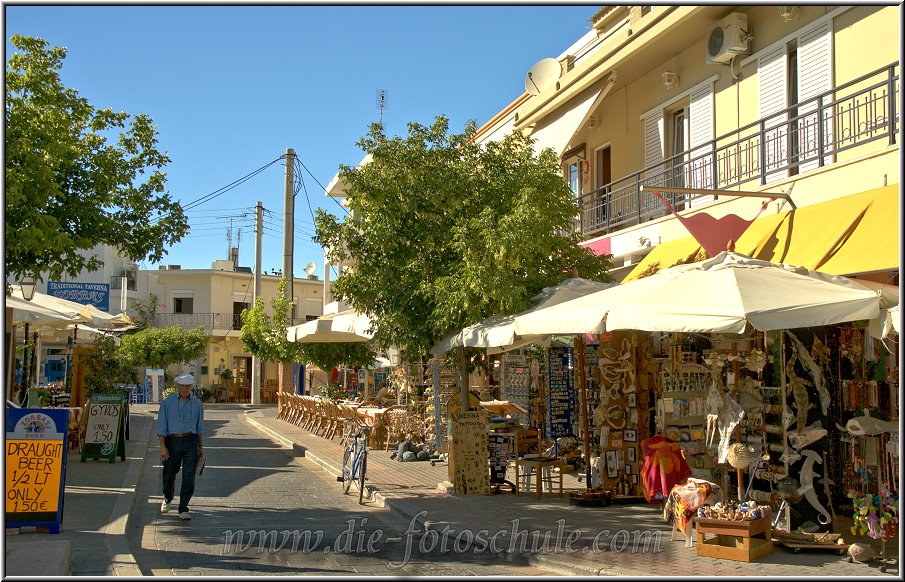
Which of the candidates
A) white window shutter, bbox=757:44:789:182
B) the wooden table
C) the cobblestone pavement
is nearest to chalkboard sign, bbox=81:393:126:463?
the cobblestone pavement

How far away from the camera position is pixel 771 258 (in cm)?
1050

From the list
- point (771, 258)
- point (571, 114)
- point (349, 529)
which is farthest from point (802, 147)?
point (349, 529)

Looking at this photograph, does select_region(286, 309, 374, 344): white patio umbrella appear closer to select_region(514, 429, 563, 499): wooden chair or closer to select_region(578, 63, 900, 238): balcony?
select_region(578, 63, 900, 238): balcony

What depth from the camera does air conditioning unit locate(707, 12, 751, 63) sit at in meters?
13.3

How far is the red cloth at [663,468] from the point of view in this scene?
32.1 feet

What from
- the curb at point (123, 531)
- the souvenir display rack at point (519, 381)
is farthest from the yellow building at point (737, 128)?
the curb at point (123, 531)

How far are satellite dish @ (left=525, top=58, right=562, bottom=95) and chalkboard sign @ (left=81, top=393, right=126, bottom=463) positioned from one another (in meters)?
10.8

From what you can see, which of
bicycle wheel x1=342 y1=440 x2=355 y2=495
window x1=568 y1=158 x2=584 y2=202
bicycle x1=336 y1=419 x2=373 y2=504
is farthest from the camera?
window x1=568 y1=158 x2=584 y2=202

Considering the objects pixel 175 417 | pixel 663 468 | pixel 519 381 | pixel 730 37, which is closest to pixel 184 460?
pixel 175 417

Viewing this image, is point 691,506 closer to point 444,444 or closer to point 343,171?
point 343,171

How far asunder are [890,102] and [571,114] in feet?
25.3

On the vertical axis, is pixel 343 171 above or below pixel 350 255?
above

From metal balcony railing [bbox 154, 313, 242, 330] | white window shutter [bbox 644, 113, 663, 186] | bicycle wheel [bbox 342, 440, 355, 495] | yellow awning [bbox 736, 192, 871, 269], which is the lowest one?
bicycle wheel [bbox 342, 440, 355, 495]

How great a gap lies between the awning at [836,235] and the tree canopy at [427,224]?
2904mm
